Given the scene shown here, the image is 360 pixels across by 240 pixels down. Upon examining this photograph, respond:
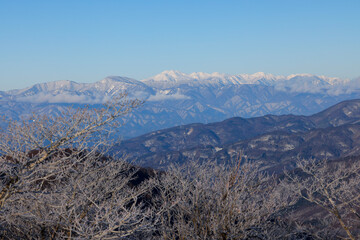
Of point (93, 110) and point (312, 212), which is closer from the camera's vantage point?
point (93, 110)

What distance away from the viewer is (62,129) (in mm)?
12375

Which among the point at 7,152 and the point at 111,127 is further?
the point at 111,127

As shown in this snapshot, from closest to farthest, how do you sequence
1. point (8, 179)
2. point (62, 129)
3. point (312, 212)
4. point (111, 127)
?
point (8, 179) → point (62, 129) → point (111, 127) → point (312, 212)

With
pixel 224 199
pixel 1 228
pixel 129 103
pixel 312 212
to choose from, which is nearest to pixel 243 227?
pixel 224 199

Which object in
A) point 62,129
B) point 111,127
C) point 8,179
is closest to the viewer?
point 8,179

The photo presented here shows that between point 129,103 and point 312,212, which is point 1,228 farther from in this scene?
point 312,212

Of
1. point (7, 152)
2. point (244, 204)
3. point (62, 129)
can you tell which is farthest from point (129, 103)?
point (244, 204)

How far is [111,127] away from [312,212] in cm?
12575

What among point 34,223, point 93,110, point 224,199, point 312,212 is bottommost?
point 312,212

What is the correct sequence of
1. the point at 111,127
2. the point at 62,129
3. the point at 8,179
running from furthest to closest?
the point at 111,127 → the point at 62,129 → the point at 8,179

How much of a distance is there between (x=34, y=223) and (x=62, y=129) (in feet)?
13.5

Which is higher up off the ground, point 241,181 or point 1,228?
point 241,181

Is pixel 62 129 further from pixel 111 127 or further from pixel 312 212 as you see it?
pixel 312 212

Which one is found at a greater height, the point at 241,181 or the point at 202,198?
the point at 241,181
